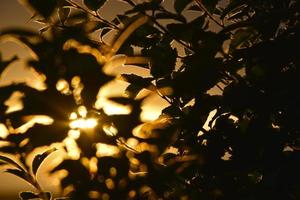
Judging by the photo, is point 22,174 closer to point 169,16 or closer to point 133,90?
point 169,16

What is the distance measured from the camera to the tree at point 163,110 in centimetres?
90

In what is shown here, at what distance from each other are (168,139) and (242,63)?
698 mm

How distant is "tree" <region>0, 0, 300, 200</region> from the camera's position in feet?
2.96

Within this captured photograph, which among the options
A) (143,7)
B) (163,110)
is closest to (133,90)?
(163,110)

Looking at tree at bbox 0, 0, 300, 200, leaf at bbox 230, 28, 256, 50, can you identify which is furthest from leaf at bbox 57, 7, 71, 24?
leaf at bbox 230, 28, 256, 50

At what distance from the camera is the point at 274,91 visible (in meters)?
1.38

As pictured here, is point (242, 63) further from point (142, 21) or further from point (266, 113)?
point (142, 21)

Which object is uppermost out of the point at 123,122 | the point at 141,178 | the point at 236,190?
the point at 123,122

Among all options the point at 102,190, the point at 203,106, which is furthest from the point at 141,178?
the point at 203,106

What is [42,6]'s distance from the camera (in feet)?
3.08

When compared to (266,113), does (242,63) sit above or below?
above

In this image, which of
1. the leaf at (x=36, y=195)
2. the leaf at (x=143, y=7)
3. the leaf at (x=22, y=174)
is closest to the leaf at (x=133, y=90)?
the leaf at (x=143, y=7)

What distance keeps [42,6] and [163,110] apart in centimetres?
117

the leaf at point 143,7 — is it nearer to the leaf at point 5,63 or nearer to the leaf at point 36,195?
the leaf at point 5,63
